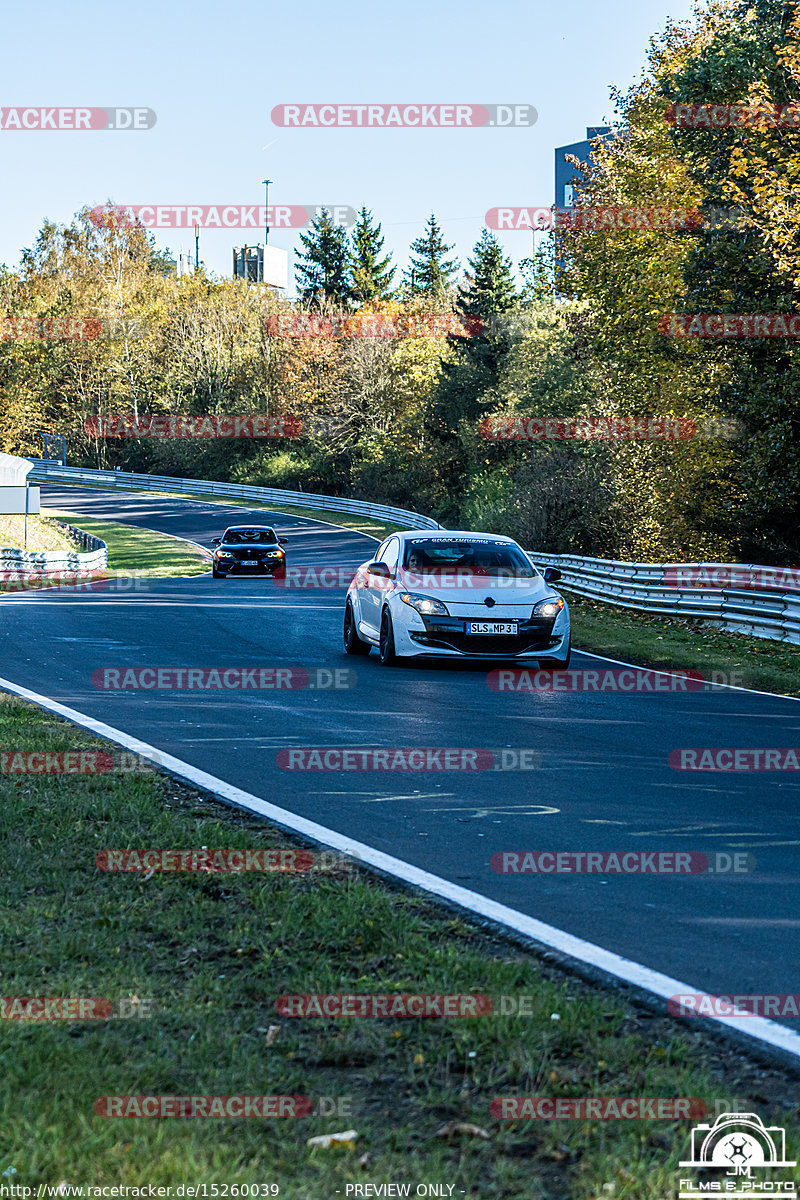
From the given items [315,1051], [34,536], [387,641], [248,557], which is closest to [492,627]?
[387,641]

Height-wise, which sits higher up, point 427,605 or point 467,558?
point 467,558

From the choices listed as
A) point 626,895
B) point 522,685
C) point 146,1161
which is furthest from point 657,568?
point 146,1161

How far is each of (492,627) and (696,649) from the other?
14.0 ft

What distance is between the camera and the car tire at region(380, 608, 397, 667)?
14914mm

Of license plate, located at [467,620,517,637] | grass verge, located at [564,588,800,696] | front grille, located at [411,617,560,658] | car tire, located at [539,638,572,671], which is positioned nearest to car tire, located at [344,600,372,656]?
front grille, located at [411,617,560,658]

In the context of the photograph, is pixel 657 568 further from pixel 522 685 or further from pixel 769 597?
pixel 522 685

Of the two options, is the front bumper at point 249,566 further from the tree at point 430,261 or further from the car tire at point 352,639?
the tree at point 430,261

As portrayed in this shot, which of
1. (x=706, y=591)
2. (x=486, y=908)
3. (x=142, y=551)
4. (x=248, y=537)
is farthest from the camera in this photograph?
(x=142, y=551)

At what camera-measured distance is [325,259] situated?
98500 millimetres

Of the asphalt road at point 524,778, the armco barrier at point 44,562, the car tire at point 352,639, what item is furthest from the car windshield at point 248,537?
the car tire at point 352,639

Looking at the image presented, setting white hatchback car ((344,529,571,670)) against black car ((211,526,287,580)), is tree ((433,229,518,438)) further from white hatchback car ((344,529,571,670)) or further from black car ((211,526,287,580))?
white hatchback car ((344,529,571,670))

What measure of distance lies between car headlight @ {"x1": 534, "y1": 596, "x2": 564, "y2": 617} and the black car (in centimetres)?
1934

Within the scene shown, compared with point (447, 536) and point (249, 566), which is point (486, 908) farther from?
point (249, 566)

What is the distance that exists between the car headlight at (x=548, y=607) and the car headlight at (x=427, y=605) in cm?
106
